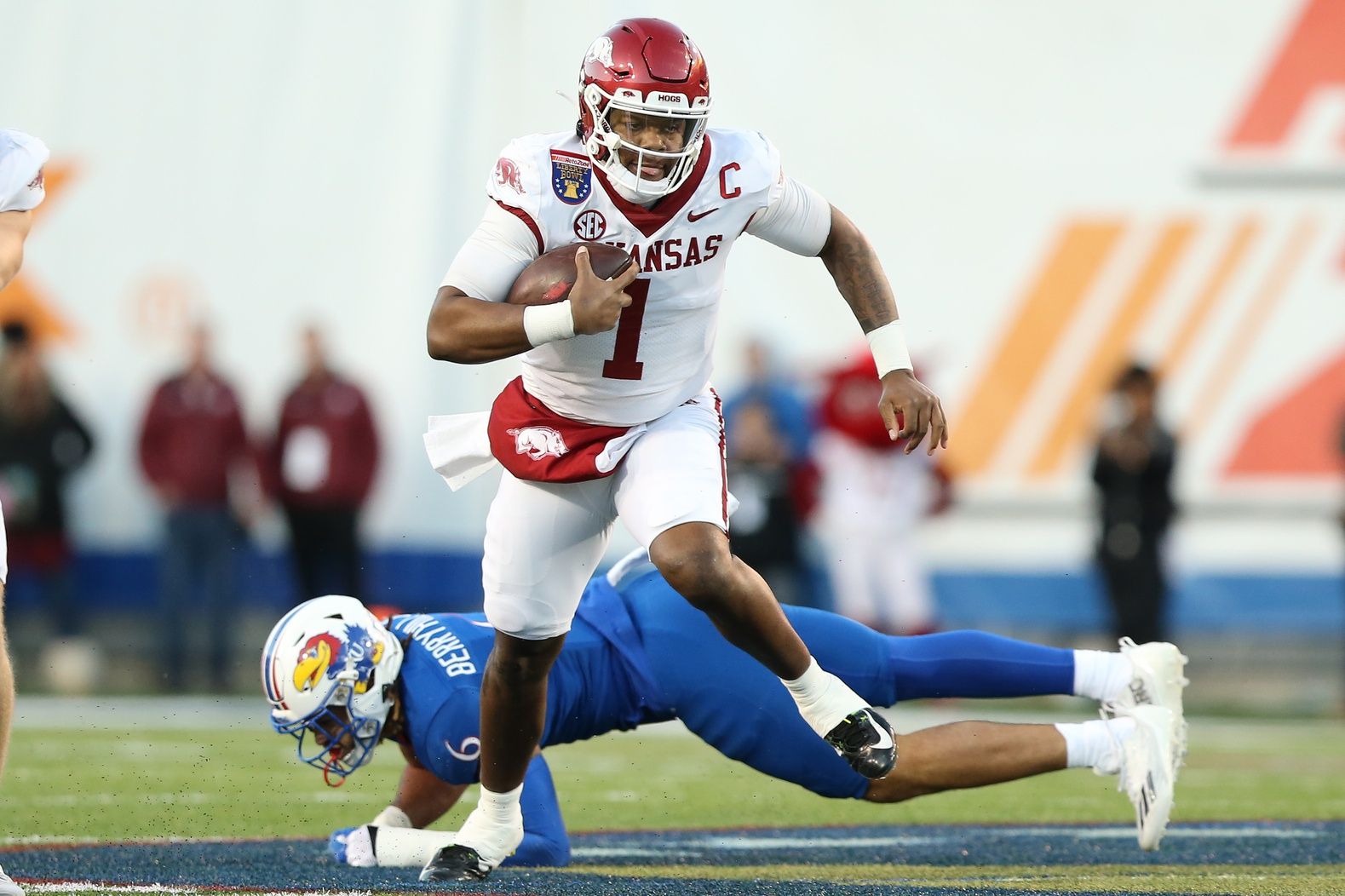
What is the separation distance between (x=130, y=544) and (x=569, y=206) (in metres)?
7.06

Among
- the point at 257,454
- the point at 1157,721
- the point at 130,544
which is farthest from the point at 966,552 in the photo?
the point at 1157,721

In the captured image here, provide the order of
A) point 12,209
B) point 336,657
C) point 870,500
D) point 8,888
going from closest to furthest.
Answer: point 8,888 < point 12,209 < point 336,657 < point 870,500

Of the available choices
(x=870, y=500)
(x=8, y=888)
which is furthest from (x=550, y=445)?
(x=870, y=500)

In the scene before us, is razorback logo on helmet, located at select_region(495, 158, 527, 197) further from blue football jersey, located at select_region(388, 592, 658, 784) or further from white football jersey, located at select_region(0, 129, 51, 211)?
blue football jersey, located at select_region(388, 592, 658, 784)

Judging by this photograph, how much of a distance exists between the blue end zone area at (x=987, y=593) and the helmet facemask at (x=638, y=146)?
21.0 ft

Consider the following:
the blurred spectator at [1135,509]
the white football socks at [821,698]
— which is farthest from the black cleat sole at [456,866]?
the blurred spectator at [1135,509]

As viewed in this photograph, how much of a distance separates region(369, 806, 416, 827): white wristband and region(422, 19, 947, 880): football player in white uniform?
0.98 ft

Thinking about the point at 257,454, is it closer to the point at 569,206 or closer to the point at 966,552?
the point at 966,552

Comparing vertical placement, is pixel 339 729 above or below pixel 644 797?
above

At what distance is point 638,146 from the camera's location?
3947mm

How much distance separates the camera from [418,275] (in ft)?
33.7

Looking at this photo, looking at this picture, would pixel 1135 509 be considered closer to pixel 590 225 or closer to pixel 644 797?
pixel 644 797

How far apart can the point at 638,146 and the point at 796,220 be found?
0.49m

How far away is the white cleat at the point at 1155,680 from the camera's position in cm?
459
